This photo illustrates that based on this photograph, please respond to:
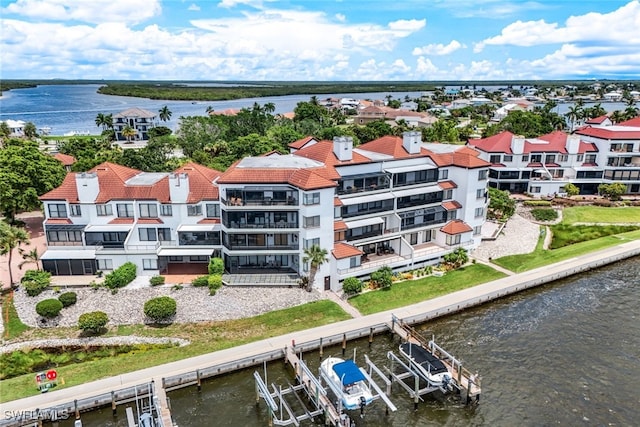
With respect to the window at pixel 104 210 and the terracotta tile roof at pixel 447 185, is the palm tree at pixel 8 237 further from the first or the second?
the terracotta tile roof at pixel 447 185

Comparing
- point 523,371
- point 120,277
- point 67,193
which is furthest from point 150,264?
point 523,371

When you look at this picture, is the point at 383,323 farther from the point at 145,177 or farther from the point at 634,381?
the point at 145,177

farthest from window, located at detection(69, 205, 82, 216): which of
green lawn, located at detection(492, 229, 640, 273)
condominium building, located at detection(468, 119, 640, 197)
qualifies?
condominium building, located at detection(468, 119, 640, 197)

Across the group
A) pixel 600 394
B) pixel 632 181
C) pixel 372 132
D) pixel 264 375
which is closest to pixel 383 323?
pixel 264 375

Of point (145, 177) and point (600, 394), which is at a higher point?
point (145, 177)

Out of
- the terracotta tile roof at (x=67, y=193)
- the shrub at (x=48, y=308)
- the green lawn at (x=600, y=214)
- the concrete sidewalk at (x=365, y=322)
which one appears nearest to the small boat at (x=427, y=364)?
the concrete sidewalk at (x=365, y=322)
